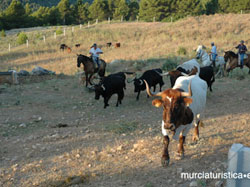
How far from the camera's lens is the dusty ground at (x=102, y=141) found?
5.92 meters

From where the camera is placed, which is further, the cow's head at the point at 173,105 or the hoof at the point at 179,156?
the hoof at the point at 179,156

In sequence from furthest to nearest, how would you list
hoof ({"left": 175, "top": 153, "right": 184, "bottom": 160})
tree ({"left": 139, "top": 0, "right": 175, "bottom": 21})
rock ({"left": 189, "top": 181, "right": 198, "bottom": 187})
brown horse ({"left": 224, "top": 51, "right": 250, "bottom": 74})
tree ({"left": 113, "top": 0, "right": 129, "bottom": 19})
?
tree ({"left": 113, "top": 0, "right": 129, "bottom": 19}) → tree ({"left": 139, "top": 0, "right": 175, "bottom": 21}) → brown horse ({"left": 224, "top": 51, "right": 250, "bottom": 74}) → hoof ({"left": 175, "top": 153, "right": 184, "bottom": 160}) → rock ({"left": 189, "top": 181, "right": 198, "bottom": 187})

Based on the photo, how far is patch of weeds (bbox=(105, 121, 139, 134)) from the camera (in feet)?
30.1

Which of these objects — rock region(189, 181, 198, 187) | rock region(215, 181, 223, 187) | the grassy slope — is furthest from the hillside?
rock region(215, 181, 223, 187)

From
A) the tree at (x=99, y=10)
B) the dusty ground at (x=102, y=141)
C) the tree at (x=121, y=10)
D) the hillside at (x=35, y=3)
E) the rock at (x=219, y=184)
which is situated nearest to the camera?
the rock at (x=219, y=184)

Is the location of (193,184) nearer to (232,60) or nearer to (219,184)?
(219,184)

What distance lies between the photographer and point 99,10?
7875 centimetres

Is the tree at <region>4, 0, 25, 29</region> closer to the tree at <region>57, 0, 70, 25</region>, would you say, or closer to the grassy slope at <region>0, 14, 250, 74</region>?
the tree at <region>57, 0, 70, 25</region>

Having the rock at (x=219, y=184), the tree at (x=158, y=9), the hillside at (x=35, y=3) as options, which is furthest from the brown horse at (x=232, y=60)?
the hillside at (x=35, y=3)

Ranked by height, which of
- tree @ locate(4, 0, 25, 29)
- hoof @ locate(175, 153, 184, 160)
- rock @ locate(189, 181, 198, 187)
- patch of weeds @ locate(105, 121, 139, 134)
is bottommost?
patch of weeds @ locate(105, 121, 139, 134)

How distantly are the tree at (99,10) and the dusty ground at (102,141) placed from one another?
66760 mm

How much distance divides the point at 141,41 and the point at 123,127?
30229 mm

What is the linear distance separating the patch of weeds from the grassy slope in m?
16.6

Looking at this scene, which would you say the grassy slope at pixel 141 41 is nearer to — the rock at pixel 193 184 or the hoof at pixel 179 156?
the hoof at pixel 179 156
